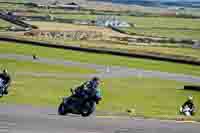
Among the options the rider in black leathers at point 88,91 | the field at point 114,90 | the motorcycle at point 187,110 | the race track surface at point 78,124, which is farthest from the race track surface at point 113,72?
the race track surface at point 78,124

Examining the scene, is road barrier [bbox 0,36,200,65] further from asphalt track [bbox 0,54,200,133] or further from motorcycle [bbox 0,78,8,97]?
asphalt track [bbox 0,54,200,133]

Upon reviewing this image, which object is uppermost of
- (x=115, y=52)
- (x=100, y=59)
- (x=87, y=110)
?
(x=115, y=52)

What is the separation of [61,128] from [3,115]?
3.00 metres

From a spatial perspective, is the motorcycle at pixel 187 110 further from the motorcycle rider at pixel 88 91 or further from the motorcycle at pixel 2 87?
the motorcycle at pixel 2 87

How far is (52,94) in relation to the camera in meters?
39.5

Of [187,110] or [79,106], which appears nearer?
[79,106]

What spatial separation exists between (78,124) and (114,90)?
23646 millimetres

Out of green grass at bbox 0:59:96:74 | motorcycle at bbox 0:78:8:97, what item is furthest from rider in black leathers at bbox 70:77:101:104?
green grass at bbox 0:59:96:74

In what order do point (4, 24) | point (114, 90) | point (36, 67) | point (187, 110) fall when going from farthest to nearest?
1. point (4, 24)
2. point (36, 67)
3. point (114, 90)
4. point (187, 110)

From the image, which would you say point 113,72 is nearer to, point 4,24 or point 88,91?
point 88,91

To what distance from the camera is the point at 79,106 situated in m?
26.0

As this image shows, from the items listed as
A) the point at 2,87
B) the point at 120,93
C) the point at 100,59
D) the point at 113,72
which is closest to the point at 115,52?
the point at 100,59

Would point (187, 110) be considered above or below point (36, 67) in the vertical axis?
below

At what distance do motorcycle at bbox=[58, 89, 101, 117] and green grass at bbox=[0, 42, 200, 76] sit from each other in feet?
129
